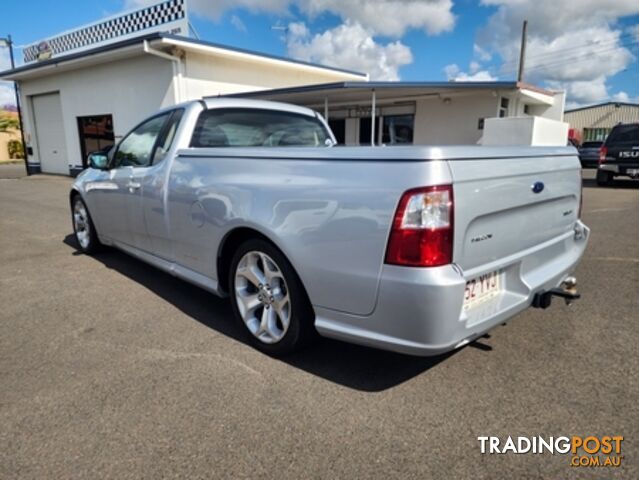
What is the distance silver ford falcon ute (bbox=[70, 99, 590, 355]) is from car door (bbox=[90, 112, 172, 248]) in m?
0.29

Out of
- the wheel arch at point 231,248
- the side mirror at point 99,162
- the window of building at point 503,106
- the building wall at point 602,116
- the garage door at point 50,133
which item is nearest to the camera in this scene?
the wheel arch at point 231,248

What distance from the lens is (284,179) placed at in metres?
2.60

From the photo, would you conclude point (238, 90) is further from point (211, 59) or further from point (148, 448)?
point (148, 448)

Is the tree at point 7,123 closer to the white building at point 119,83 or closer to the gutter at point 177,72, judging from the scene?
the white building at point 119,83

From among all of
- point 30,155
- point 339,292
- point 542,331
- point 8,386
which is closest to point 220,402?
point 339,292

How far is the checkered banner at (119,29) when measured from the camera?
13.6 meters

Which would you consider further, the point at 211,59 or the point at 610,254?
the point at 211,59

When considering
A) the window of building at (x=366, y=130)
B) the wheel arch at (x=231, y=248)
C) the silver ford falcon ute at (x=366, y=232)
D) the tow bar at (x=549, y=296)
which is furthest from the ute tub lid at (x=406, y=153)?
the window of building at (x=366, y=130)

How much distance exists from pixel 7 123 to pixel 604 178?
40.4 m

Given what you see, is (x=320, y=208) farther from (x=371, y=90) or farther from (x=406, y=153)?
(x=371, y=90)

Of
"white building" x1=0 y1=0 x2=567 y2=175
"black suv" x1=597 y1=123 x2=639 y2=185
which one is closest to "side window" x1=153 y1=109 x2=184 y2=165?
"white building" x1=0 y1=0 x2=567 y2=175

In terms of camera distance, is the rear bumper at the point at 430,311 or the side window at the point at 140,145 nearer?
the rear bumper at the point at 430,311

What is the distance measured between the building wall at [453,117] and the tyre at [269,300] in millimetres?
12255

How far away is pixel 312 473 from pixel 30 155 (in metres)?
21.8
